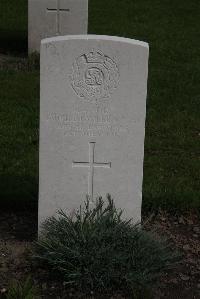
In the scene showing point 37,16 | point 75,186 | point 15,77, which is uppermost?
point 37,16

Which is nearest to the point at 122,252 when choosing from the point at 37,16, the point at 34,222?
the point at 34,222

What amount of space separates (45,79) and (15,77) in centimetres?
479

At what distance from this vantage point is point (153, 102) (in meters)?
8.47

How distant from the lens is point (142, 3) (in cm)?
1427

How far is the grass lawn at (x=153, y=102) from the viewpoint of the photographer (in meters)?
6.05

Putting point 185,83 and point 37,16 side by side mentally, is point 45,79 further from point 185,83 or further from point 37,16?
point 37,16

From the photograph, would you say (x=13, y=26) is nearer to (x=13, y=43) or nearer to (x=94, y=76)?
(x=13, y=43)

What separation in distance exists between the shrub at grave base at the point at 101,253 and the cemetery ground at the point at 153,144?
151 mm

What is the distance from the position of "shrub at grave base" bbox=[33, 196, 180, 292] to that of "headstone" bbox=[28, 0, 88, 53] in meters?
5.99

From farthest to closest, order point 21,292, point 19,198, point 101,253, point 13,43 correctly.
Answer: point 13,43 < point 19,198 < point 101,253 < point 21,292

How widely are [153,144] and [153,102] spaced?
144cm

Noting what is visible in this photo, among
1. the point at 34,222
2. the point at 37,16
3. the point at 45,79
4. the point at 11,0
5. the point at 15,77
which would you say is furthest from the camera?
the point at 11,0

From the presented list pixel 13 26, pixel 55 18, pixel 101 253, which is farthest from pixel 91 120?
pixel 13 26

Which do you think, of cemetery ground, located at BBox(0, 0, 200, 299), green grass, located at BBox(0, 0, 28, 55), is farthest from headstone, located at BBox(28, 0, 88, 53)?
green grass, located at BBox(0, 0, 28, 55)
